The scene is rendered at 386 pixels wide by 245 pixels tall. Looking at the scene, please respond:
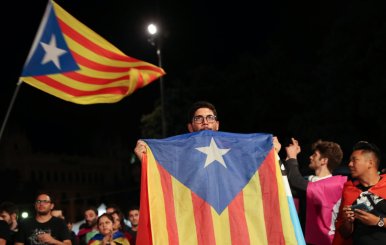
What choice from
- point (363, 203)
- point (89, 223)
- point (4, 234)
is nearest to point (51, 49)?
point (4, 234)

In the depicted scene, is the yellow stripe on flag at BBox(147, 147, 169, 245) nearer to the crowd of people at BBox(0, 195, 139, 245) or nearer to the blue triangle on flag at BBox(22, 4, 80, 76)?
the crowd of people at BBox(0, 195, 139, 245)

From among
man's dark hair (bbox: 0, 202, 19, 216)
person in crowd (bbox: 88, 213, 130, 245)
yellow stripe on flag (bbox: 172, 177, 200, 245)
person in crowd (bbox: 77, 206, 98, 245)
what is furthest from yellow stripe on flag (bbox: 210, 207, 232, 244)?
person in crowd (bbox: 77, 206, 98, 245)

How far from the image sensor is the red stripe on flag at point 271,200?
6.14m

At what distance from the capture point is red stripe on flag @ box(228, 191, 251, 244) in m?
6.12

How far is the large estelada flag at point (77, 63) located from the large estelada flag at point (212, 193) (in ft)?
15.7

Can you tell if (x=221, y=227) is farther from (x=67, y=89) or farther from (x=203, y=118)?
(x=67, y=89)

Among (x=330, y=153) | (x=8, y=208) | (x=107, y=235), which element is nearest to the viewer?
(x=330, y=153)

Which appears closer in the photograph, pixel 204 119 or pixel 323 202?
pixel 204 119

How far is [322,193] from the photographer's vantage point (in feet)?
24.6

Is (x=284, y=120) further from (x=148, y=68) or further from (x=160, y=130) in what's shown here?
(x=148, y=68)

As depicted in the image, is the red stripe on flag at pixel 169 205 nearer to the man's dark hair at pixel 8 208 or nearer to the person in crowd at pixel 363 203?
the person in crowd at pixel 363 203

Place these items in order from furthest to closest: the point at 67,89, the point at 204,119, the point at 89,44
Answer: the point at 89,44 < the point at 67,89 < the point at 204,119

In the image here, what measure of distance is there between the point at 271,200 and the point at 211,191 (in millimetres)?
496

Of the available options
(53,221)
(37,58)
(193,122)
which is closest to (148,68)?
(37,58)
